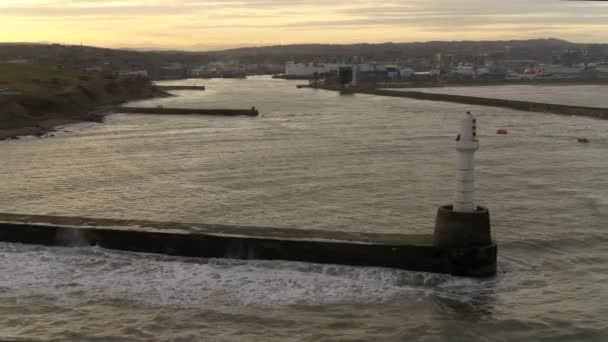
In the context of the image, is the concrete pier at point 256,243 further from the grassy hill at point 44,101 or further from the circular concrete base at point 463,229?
the grassy hill at point 44,101

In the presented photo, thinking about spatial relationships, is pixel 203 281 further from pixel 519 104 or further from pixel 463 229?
pixel 519 104

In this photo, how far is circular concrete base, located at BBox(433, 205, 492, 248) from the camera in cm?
902

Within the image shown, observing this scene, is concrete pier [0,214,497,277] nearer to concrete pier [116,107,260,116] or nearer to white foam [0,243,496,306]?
white foam [0,243,496,306]

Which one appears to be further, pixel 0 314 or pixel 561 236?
pixel 561 236

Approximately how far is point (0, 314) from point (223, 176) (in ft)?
38.4

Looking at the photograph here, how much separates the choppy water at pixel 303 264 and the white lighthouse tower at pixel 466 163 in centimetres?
105

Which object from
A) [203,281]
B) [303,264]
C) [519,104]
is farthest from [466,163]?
[519,104]

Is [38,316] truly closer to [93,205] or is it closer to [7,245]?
[7,245]

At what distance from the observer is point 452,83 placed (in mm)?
130125

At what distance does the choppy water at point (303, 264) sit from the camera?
795 cm

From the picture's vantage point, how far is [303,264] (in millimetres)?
9633

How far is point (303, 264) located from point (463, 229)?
2.22 metres

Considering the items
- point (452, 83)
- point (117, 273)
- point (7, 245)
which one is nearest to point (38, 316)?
point (117, 273)

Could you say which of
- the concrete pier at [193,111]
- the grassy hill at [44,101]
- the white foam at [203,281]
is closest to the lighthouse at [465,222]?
the white foam at [203,281]
